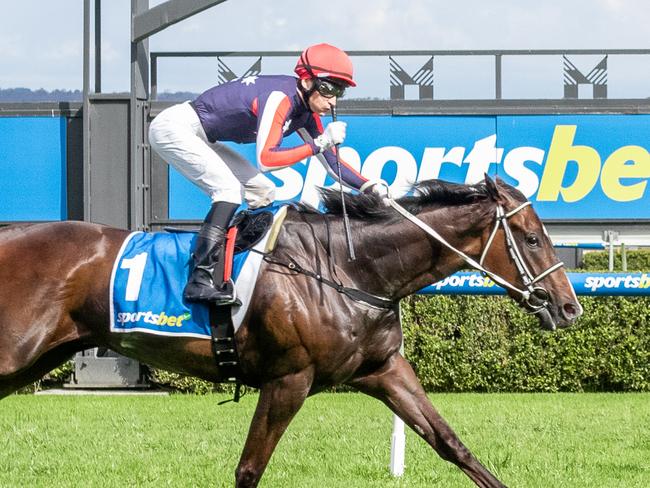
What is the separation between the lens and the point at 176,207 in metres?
10.1

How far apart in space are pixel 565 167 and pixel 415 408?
20.1 ft

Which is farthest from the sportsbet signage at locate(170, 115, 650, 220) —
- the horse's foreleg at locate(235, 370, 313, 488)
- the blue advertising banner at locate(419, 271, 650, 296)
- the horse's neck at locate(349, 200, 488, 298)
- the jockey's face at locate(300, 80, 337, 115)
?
the horse's foreleg at locate(235, 370, 313, 488)

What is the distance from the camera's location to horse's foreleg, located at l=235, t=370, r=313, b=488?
14.5 ft

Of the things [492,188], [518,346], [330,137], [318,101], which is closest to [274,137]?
[330,137]

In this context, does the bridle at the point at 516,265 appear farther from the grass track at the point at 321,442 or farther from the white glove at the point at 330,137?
the grass track at the point at 321,442

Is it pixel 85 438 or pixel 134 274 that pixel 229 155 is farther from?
pixel 85 438

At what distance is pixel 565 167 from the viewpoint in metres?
10.3

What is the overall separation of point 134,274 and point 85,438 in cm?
223

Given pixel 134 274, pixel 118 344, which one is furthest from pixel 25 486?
pixel 134 274

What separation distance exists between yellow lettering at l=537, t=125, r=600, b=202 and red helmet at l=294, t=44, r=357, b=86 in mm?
5934

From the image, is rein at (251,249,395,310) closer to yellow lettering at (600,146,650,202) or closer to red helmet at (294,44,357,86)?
red helmet at (294,44,357,86)

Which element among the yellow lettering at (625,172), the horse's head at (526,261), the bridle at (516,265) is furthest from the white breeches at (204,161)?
the yellow lettering at (625,172)

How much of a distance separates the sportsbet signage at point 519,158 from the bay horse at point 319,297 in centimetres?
530

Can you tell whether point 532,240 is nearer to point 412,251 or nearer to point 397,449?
point 412,251
